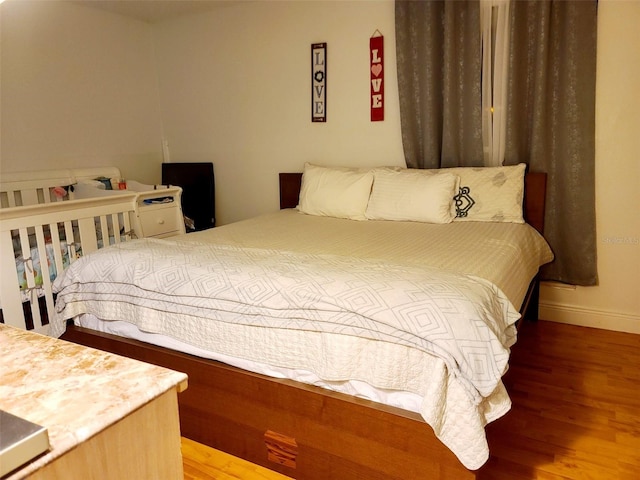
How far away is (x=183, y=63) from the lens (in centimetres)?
395

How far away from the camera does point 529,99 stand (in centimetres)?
270

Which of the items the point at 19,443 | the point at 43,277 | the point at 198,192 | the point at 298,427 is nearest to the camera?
Result: the point at 19,443

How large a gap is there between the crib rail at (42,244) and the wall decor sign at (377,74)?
170 cm

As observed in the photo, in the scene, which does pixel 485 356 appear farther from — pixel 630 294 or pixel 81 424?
pixel 630 294

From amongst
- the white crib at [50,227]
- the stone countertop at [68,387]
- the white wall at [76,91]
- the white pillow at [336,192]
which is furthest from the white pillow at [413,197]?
the white wall at [76,91]

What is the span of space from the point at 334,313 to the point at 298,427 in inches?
16.9

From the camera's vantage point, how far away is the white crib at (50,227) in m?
2.16

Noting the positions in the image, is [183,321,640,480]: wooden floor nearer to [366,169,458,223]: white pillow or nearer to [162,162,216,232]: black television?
[366,169,458,223]: white pillow

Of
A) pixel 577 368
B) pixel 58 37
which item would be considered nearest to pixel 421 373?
pixel 577 368

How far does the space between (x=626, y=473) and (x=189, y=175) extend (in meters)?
3.55

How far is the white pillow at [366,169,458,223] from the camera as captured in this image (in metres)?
2.62

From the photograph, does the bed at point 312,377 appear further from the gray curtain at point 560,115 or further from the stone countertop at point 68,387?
the gray curtain at point 560,115

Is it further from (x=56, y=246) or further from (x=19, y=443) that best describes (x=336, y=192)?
(x=19, y=443)

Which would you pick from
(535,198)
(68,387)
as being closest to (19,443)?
(68,387)
